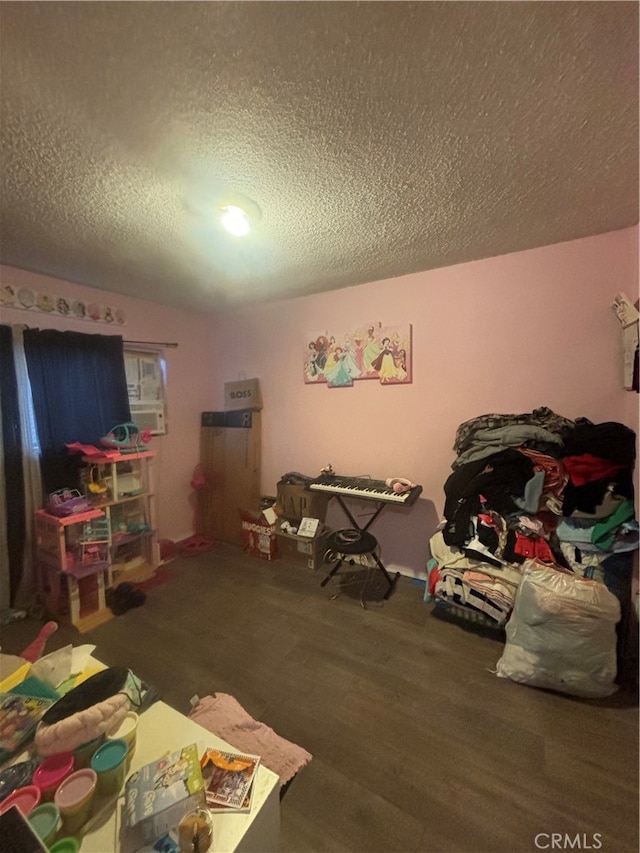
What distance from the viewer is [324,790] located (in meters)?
1.21

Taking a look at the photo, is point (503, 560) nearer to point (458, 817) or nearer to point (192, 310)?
point (458, 817)

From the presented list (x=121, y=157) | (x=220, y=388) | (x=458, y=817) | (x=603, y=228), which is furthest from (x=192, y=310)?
(x=458, y=817)

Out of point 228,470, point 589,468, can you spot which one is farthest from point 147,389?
point 589,468

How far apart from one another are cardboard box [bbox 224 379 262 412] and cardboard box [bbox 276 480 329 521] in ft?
2.75

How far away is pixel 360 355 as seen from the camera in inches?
106

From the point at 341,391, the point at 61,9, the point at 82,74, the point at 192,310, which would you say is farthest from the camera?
the point at 192,310

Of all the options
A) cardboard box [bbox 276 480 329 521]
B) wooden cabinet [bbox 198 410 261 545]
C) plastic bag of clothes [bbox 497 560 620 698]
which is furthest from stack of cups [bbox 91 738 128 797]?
wooden cabinet [bbox 198 410 261 545]

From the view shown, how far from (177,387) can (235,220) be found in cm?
202

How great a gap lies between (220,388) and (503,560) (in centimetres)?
291

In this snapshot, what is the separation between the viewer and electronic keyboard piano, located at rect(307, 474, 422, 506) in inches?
89.1

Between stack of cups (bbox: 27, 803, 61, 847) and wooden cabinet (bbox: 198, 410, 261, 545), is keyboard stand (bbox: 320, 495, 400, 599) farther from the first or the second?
stack of cups (bbox: 27, 803, 61, 847)

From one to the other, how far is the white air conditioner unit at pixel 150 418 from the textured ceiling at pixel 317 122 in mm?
1377

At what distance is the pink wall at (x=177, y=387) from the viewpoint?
9.62 feet

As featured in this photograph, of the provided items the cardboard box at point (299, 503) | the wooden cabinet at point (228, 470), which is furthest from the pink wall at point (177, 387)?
the cardboard box at point (299, 503)
